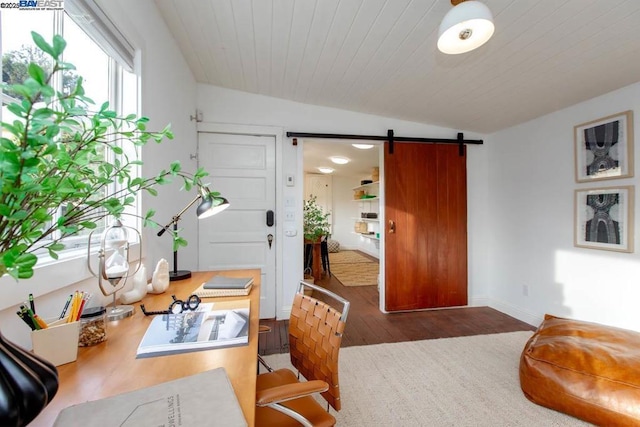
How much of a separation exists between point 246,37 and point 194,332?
6.66 ft

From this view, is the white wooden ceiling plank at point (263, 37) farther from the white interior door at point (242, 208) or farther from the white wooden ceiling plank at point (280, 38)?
the white interior door at point (242, 208)

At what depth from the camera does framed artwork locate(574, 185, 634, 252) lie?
2.16m

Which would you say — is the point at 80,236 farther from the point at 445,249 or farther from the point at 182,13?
the point at 445,249

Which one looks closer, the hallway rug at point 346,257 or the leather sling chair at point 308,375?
the leather sling chair at point 308,375

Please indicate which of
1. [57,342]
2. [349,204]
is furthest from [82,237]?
[349,204]

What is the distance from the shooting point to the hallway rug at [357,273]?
4.67m

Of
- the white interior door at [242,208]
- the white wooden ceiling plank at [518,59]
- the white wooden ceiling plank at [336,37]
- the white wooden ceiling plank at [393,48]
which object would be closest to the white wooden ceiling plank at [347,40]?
the white wooden ceiling plank at [336,37]

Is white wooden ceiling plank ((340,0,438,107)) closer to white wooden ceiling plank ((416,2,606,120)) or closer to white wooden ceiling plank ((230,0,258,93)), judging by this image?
white wooden ceiling plank ((416,2,606,120))

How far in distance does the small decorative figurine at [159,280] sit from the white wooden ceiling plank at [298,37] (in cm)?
169

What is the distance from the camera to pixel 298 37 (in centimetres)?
197

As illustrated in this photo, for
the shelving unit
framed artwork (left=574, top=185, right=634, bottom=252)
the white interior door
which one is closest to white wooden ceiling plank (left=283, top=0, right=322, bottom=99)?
the white interior door

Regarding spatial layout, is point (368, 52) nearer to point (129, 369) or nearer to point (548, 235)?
point (129, 369)

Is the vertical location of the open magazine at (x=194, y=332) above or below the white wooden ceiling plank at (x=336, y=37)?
below

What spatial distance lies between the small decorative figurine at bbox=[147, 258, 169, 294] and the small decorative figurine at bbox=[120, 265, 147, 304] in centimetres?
8
